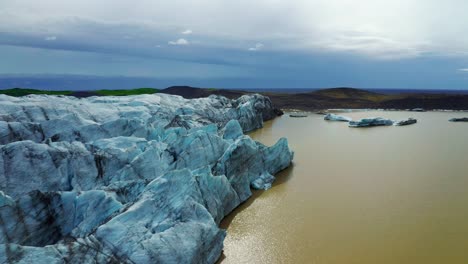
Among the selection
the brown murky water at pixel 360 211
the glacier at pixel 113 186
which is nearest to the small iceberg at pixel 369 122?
the brown murky water at pixel 360 211

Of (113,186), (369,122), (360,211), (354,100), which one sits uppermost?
(354,100)

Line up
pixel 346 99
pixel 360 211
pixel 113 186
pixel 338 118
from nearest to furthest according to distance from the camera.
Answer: pixel 113 186
pixel 360 211
pixel 338 118
pixel 346 99


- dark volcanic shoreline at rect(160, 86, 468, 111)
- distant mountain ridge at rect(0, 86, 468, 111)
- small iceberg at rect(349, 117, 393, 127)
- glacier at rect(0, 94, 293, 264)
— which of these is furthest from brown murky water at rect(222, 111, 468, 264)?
dark volcanic shoreline at rect(160, 86, 468, 111)

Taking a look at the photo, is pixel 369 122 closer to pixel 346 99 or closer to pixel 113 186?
pixel 346 99

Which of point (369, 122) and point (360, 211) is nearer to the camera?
point (360, 211)

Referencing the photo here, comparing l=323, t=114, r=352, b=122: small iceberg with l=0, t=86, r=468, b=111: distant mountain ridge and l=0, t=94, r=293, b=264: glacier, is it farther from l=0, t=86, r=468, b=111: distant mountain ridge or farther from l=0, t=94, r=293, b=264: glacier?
l=0, t=94, r=293, b=264: glacier

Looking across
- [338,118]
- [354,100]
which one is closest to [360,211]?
[338,118]
